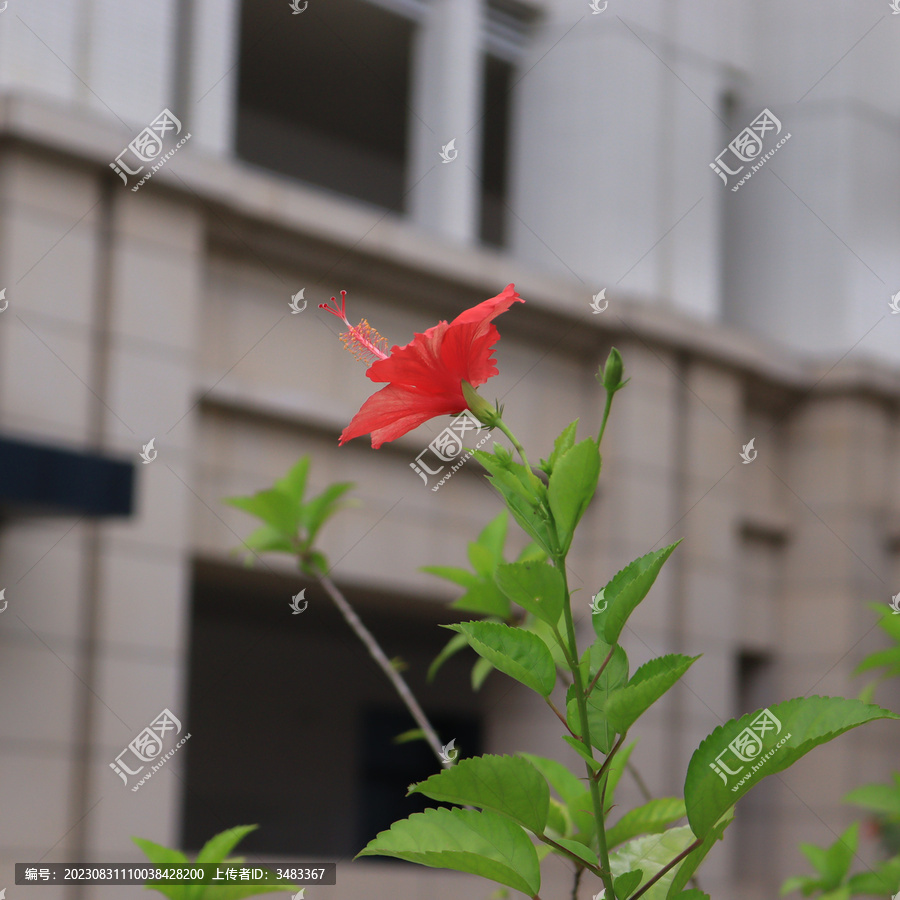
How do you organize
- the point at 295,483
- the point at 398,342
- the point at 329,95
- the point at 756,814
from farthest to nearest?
the point at 756,814
the point at 329,95
the point at 398,342
the point at 295,483

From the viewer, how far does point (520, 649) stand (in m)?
1.14

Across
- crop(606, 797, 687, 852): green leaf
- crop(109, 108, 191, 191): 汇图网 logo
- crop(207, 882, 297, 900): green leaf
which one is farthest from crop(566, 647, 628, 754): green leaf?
crop(109, 108, 191, 191): 汇图网 logo

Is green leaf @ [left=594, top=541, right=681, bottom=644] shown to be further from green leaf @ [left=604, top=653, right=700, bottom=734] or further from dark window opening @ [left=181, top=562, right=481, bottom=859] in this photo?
dark window opening @ [left=181, top=562, right=481, bottom=859]

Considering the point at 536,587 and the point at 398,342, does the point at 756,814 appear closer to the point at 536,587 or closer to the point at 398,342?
the point at 398,342

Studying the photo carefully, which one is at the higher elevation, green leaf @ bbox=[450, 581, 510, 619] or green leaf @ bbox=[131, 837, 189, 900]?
green leaf @ bbox=[450, 581, 510, 619]

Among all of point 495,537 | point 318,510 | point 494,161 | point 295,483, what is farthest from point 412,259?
point 495,537

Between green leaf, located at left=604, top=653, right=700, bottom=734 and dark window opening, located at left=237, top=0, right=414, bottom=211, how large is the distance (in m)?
9.22

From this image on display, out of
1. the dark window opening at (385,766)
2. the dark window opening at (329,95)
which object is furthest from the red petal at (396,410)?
the dark window opening at (385,766)

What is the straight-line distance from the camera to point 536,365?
33.6ft

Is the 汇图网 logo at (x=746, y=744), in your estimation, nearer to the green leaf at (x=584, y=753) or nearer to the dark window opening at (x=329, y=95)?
the green leaf at (x=584, y=753)

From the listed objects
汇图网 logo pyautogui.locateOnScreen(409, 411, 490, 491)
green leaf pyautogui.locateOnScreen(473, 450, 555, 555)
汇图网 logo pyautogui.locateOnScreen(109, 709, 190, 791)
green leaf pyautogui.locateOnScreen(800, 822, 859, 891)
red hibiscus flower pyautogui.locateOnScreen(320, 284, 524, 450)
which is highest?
汇图网 logo pyautogui.locateOnScreen(409, 411, 490, 491)

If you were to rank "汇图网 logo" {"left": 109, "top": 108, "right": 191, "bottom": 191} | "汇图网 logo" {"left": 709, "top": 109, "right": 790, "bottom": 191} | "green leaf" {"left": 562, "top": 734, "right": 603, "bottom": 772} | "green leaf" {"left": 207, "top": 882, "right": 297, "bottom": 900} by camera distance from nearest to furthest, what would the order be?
1. "green leaf" {"left": 562, "top": 734, "right": 603, "bottom": 772}
2. "green leaf" {"left": 207, "top": 882, "right": 297, "bottom": 900}
3. "汇图网 logo" {"left": 109, "top": 108, "right": 191, "bottom": 191}
4. "汇图网 logo" {"left": 709, "top": 109, "right": 790, "bottom": 191}

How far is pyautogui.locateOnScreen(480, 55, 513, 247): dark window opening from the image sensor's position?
11734 millimetres

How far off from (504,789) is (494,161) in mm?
11991
